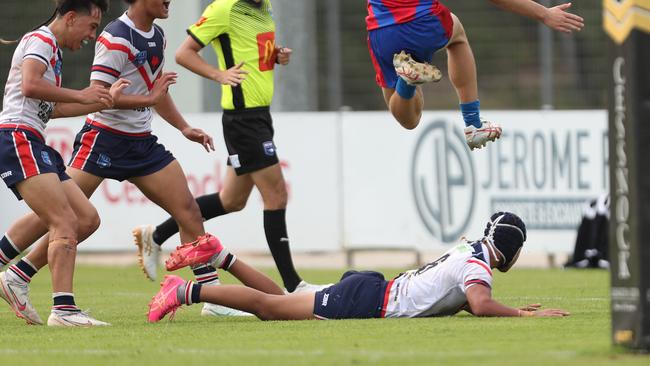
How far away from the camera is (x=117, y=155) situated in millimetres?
9125

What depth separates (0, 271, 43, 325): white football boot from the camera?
8555 millimetres

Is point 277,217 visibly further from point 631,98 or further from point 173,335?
point 631,98

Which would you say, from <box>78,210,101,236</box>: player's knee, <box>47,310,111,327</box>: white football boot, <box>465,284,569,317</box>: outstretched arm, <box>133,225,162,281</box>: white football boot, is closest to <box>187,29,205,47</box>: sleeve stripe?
<box>133,225,162,281</box>: white football boot

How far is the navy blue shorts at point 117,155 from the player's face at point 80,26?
2.72 ft

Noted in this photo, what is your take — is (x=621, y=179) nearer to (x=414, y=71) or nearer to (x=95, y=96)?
(x=414, y=71)

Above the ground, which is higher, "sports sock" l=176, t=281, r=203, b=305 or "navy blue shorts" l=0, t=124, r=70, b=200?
"navy blue shorts" l=0, t=124, r=70, b=200

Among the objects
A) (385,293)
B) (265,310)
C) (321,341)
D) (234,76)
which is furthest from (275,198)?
(321,341)

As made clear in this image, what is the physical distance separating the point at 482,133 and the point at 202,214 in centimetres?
252

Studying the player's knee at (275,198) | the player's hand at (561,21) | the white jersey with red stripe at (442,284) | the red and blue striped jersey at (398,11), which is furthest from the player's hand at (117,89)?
the player's hand at (561,21)

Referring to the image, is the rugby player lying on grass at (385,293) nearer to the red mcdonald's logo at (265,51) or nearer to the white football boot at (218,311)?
the white football boot at (218,311)

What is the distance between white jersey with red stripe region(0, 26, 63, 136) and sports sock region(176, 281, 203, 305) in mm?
1310

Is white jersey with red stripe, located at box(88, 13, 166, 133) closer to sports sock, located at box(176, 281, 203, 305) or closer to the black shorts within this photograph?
the black shorts

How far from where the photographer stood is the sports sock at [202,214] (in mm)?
10633

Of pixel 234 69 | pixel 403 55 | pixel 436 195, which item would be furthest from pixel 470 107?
pixel 436 195
